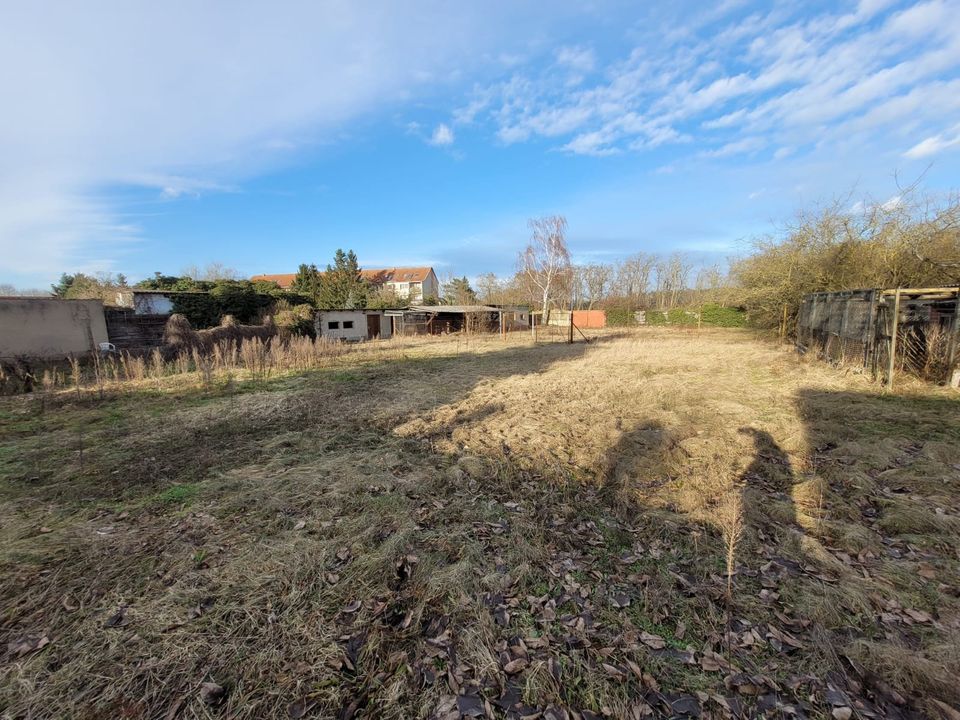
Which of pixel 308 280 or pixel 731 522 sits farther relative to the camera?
pixel 308 280

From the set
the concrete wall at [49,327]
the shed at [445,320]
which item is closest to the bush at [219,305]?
the concrete wall at [49,327]

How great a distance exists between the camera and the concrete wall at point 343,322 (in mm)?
22641

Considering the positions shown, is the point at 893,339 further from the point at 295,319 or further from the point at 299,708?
the point at 295,319

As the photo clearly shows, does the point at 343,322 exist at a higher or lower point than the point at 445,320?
higher

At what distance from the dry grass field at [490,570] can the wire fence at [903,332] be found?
85.9 inches

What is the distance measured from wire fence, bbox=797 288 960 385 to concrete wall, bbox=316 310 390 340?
2121 centimetres

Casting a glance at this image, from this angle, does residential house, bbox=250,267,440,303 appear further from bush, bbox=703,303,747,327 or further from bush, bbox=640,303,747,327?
bush, bbox=703,303,747,327

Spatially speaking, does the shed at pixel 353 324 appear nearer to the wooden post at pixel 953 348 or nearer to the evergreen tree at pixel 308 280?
the evergreen tree at pixel 308 280

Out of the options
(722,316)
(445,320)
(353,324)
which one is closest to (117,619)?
(353,324)

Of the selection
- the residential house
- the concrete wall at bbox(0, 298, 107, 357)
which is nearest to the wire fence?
the concrete wall at bbox(0, 298, 107, 357)

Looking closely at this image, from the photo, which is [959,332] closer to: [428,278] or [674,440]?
[674,440]

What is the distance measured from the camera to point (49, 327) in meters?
12.6

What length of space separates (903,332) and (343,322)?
23.5m

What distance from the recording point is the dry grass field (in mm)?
1872
